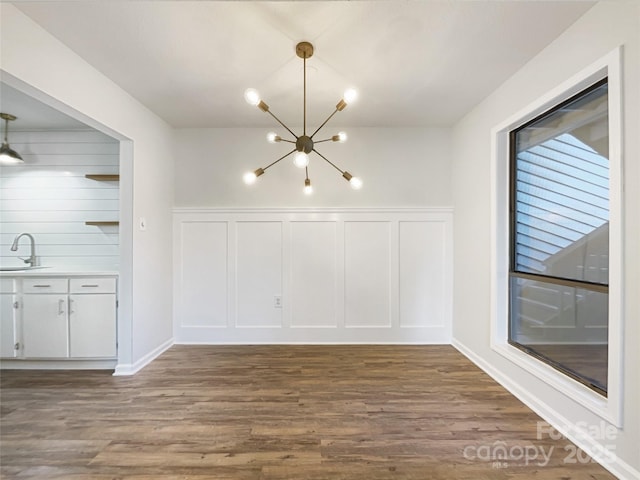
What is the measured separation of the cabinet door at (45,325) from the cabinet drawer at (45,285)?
57 millimetres

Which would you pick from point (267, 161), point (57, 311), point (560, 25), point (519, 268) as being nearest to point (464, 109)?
point (560, 25)

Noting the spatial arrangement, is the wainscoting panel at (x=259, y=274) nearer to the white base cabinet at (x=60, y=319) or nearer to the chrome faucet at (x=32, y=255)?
the white base cabinet at (x=60, y=319)

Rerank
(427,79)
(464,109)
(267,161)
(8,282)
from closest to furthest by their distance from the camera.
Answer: (427,79) → (8,282) → (464,109) → (267,161)

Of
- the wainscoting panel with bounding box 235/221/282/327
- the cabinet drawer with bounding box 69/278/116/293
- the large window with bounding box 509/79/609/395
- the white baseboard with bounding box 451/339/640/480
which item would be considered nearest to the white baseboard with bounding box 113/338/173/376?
the cabinet drawer with bounding box 69/278/116/293

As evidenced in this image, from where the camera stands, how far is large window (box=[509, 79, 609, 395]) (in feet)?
6.01

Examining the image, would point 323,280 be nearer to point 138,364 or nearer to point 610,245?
point 138,364

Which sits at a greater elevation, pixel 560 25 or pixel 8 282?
pixel 560 25

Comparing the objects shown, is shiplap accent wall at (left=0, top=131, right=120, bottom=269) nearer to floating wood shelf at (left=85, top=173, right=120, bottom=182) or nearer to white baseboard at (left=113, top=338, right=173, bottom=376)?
floating wood shelf at (left=85, top=173, right=120, bottom=182)

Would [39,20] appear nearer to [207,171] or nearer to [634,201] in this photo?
[207,171]

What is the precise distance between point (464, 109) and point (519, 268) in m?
1.72

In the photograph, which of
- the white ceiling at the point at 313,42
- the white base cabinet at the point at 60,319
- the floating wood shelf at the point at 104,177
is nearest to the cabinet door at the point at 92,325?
the white base cabinet at the point at 60,319

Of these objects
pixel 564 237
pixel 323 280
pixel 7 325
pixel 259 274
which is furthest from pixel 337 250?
pixel 7 325

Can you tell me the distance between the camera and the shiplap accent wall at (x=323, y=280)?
11.8 feet

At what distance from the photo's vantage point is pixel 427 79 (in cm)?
249
